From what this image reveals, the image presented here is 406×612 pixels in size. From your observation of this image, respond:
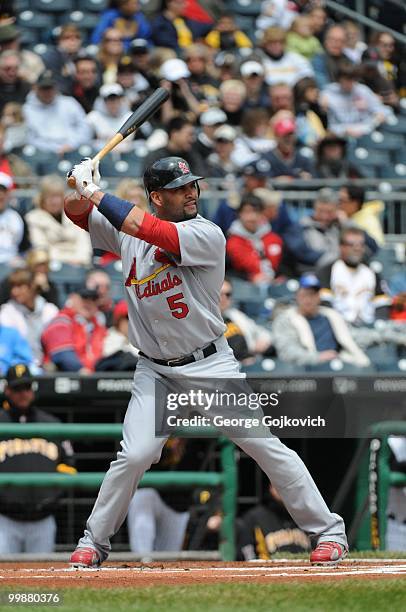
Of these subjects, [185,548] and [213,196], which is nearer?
[185,548]

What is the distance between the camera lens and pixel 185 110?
1274 cm

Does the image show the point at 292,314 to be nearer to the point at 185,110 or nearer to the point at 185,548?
the point at 185,548

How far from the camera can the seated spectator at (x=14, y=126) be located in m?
11.9

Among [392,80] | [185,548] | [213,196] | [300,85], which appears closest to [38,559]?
[185,548]

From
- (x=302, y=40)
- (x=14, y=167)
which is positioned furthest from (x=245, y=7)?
(x=14, y=167)

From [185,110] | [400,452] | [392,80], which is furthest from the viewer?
[392,80]

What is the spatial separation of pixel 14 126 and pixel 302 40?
147 inches

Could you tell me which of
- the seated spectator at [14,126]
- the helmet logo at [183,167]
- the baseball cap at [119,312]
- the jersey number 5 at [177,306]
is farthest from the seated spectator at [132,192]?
the jersey number 5 at [177,306]

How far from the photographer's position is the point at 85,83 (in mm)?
12602

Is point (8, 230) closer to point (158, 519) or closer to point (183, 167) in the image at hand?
point (158, 519)

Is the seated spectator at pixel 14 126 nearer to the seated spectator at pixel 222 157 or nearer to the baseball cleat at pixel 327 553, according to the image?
the seated spectator at pixel 222 157

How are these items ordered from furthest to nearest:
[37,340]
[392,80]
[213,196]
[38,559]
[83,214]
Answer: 1. [392,80]
2. [213,196]
3. [37,340]
4. [38,559]
5. [83,214]

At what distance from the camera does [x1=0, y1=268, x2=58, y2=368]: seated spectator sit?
9453 mm

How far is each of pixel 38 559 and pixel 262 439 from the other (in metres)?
2.35
